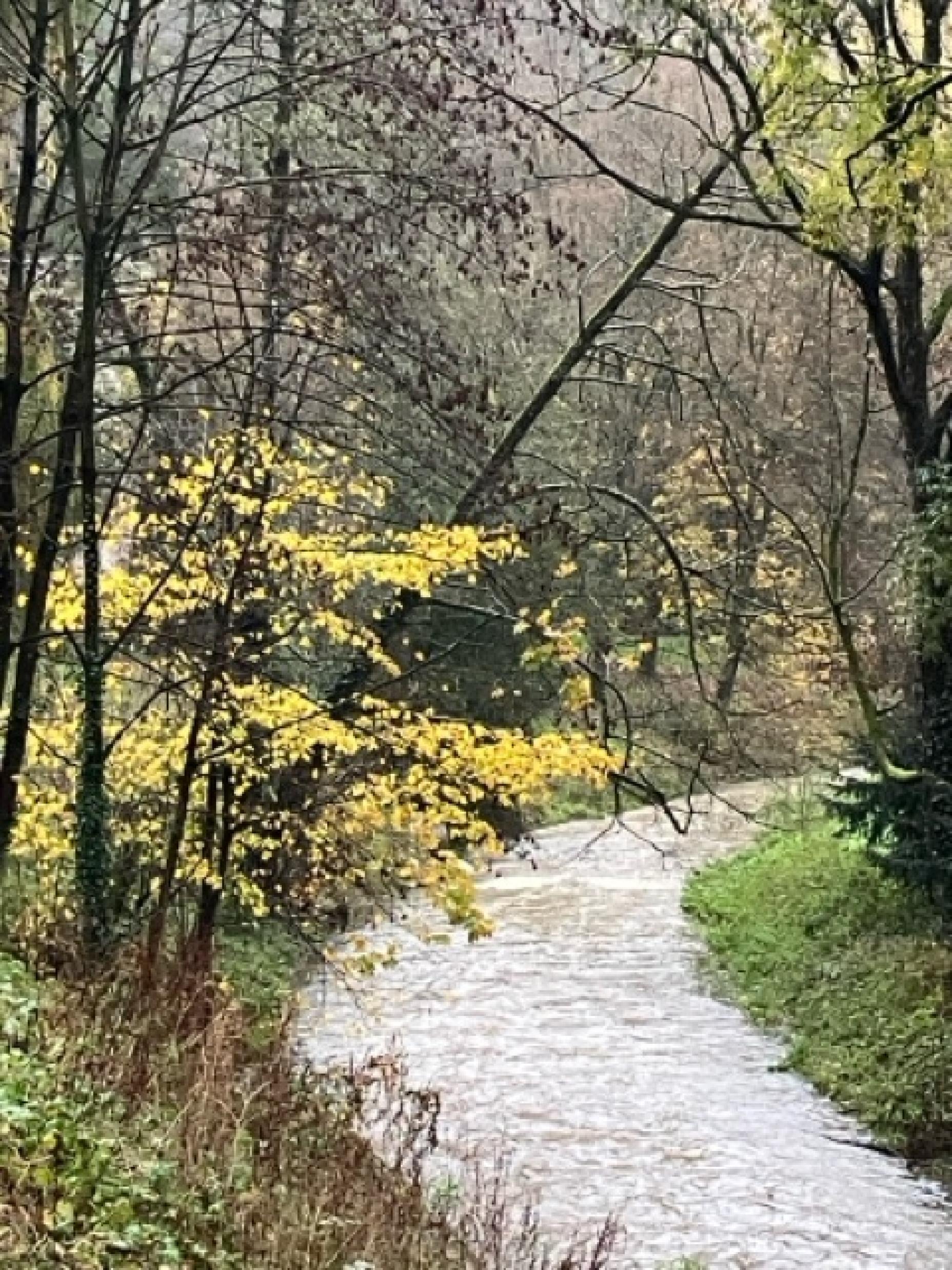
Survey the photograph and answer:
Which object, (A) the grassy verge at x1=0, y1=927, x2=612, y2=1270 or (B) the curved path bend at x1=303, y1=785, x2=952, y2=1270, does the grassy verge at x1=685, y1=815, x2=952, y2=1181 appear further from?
(A) the grassy verge at x1=0, y1=927, x2=612, y2=1270

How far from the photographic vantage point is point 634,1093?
10492 mm

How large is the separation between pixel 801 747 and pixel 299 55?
1780 centimetres

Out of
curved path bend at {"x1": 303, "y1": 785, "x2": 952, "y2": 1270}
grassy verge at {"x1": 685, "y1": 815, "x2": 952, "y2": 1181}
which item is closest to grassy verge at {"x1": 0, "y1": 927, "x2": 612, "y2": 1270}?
curved path bend at {"x1": 303, "y1": 785, "x2": 952, "y2": 1270}

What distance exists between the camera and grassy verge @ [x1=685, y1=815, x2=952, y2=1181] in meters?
9.95

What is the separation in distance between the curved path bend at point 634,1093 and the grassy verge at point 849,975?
0.94 ft

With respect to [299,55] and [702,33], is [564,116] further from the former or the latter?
[299,55]

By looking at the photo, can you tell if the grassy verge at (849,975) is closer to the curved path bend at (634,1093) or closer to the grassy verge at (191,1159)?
the curved path bend at (634,1093)

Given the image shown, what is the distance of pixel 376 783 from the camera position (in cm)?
789

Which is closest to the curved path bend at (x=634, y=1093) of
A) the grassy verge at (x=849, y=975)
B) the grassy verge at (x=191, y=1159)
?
the grassy verge at (x=849, y=975)

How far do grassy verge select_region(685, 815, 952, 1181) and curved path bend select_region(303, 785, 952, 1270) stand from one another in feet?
0.94

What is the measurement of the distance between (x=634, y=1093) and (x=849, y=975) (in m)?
2.78

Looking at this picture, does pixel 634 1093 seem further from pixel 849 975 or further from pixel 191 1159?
pixel 191 1159

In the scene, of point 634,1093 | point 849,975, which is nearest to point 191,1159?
point 634,1093

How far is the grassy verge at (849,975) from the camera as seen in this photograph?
9.95m
